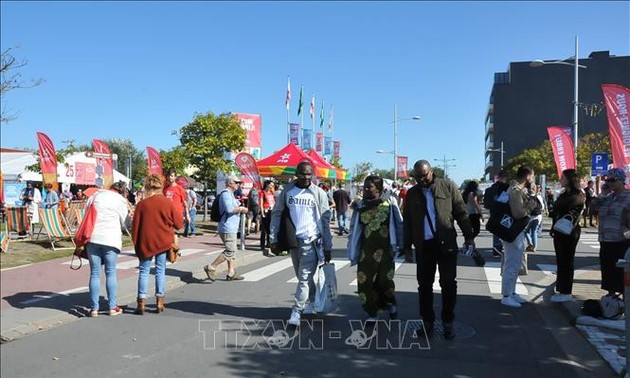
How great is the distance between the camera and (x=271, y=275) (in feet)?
32.1

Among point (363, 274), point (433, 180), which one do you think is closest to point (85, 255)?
point (363, 274)

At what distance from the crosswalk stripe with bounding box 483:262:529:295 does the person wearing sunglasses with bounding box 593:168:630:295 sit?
5.45 ft

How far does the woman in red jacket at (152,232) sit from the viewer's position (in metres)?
6.72

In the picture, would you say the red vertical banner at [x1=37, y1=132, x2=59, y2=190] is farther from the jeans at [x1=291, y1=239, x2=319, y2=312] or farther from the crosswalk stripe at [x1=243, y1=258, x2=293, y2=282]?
the jeans at [x1=291, y1=239, x2=319, y2=312]

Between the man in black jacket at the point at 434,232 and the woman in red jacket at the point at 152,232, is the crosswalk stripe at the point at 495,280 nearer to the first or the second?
the man in black jacket at the point at 434,232

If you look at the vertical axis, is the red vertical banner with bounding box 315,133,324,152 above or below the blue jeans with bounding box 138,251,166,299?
above

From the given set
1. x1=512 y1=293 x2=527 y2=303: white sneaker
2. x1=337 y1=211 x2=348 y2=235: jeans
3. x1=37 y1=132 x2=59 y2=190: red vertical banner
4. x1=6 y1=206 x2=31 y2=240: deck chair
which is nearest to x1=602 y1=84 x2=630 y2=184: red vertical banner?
x1=512 y1=293 x2=527 y2=303: white sneaker

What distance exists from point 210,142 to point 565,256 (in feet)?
58.1

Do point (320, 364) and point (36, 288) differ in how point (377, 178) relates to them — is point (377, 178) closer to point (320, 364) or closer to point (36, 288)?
point (320, 364)

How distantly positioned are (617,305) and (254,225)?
1415cm

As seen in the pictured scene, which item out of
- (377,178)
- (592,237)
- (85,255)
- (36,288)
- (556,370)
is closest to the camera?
(556,370)

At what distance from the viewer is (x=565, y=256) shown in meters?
6.97

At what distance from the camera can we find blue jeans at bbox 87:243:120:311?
656cm

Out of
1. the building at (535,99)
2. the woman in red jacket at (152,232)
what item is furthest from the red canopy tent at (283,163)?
the building at (535,99)
